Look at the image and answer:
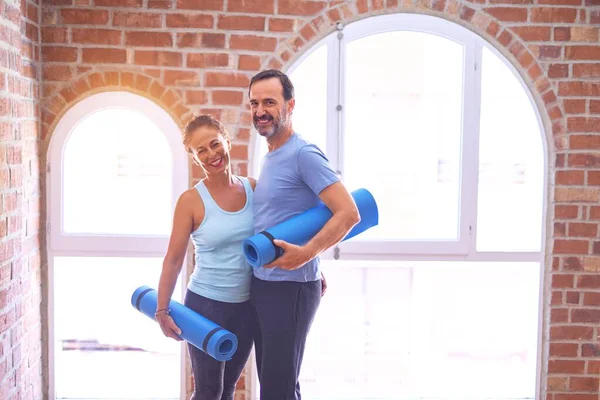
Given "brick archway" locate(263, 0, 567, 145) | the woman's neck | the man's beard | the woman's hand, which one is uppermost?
"brick archway" locate(263, 0, 567, 145)

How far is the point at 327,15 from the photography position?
2531 mm

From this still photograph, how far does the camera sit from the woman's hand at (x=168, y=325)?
1819 mm

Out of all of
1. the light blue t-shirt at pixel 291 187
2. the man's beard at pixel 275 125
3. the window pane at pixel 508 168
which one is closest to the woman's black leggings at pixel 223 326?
the light blue t-shirt at pixel 291 187

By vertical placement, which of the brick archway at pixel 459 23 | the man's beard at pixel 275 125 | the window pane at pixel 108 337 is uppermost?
the brick archway at pixel 459 23

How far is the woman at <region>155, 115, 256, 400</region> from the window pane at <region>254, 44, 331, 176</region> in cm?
80

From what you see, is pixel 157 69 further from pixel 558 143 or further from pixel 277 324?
pixel 558 143

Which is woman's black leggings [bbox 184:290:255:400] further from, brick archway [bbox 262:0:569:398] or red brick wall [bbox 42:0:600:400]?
brick archway [bbox 262:0:569:398]

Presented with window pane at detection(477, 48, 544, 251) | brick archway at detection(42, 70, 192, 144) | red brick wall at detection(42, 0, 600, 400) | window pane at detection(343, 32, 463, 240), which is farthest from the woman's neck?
window pane at detection(477, 48, 544, 251)

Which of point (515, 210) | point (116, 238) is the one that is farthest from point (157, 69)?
point (515, 210)

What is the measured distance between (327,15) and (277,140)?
100cm

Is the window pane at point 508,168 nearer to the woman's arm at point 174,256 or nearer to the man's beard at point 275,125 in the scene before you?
the man's beard at point 275,125

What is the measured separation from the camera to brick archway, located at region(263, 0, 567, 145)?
8.30 ft

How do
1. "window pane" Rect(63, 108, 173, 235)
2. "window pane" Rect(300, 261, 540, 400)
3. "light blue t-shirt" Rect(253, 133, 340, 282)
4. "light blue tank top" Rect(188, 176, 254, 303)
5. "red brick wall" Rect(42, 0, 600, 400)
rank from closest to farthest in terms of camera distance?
"light blue t-shirt" Rect(253, 133, 340, 282) < "light blue tank top" Rect(188, 176, 254, 303) < "red brick wall" Rect(42, 0, 600, 400) < "window pane" Rect(63, 108, 173, 235) < "window pane" Rect(300, 261, 540, 400)

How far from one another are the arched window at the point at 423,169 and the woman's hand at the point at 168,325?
0.97 m
